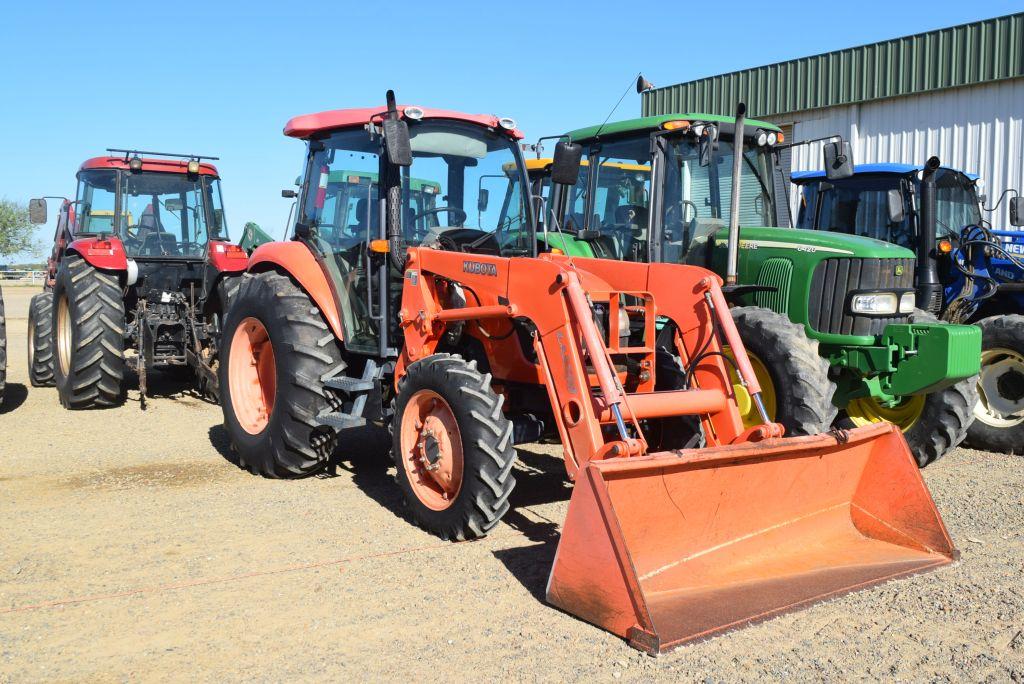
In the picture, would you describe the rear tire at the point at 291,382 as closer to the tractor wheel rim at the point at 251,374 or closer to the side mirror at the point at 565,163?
the tractor wheel rim at the point at 251,374

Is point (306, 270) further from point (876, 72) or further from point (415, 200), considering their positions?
point (876, 72)

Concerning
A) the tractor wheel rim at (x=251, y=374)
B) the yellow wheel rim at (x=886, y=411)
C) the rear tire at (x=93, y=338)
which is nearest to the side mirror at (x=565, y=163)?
the tractor wheel rim at (x=251, y=374)

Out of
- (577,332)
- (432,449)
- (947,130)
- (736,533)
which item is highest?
(947,130)

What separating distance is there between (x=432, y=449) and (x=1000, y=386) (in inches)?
197

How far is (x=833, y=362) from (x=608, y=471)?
315cm

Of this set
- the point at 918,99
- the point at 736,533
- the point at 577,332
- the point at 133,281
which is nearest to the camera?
the point at 736,533

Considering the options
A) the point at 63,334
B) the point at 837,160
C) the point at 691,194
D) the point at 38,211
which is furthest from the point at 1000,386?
the point at 38,211

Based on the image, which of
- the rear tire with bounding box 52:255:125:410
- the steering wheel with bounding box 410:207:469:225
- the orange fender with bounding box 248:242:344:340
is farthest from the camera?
the rear tire with bounding box 52:255:125:410

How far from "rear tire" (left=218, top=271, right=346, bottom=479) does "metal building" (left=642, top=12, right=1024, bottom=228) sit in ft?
33.1

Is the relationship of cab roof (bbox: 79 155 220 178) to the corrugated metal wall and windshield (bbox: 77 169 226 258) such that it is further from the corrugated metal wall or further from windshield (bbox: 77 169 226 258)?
A: the corrugated metal wall

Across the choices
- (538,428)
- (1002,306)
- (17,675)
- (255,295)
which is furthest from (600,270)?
(1002,306)

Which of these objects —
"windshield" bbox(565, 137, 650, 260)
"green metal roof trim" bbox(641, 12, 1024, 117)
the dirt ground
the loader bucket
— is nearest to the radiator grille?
"windshield" bbox(565, 137, 650, 260)

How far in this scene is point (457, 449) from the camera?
4938mm

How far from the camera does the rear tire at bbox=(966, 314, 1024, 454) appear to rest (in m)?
7.49
